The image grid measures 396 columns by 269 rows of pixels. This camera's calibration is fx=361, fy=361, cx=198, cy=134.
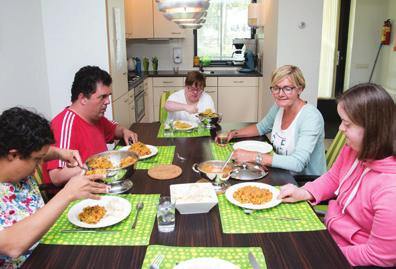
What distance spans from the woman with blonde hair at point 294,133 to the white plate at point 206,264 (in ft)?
2.98

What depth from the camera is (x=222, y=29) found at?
227 inches

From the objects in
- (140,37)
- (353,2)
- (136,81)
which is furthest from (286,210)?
(353,2)

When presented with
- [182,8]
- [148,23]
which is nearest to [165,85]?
[148,23]

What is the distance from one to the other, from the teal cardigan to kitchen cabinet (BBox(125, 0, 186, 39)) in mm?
3447

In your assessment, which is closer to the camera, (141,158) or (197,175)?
(197,175)

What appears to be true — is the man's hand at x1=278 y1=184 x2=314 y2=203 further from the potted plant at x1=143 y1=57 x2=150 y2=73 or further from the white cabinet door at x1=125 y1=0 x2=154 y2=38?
the potted plant at x1=143 y1=57 x2=150 y2=73

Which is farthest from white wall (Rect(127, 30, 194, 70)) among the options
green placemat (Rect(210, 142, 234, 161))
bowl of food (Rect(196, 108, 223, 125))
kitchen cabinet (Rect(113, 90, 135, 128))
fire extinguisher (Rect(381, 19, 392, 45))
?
green placemat (Rect(210, 142, 234, 161))

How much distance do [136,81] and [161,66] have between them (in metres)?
1.28

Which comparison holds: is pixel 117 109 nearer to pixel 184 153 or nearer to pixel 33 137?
pixel 184 153

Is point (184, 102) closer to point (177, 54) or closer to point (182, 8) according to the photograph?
point (182, 8)

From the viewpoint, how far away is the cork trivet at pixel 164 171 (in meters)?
1.76

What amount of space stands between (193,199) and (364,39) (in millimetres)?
5245

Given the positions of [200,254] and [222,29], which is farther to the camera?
[222,29]

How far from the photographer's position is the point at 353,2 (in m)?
5.51
